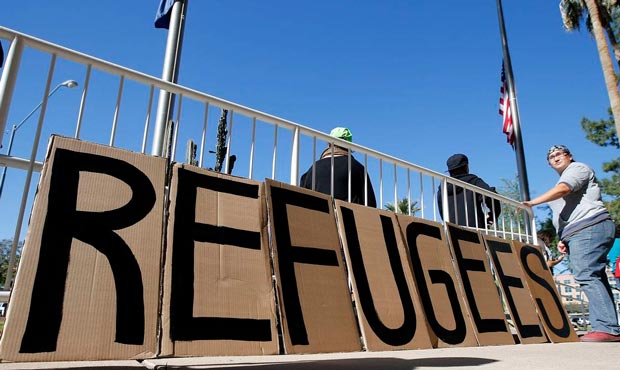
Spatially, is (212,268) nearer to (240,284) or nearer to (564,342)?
(240,284)

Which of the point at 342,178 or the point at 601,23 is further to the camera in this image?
the point at 601,23

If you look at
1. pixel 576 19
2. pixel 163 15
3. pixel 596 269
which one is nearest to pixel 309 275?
pixel 596 269

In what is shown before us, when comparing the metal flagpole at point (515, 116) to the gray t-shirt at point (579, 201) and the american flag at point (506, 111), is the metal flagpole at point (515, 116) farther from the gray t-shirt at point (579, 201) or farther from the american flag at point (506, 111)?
the gray t-shirt at point (579, 201)

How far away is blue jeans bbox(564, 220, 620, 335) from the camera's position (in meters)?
3.78

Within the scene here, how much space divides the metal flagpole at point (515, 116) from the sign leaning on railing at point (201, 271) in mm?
6872

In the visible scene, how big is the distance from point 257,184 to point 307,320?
0.76m

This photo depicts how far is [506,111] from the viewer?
10461 millimetres

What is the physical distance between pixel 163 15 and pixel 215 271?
613cm

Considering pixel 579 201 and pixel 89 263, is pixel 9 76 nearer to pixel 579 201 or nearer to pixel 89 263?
pixel 89 263

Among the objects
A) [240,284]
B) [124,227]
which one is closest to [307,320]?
[240,284]

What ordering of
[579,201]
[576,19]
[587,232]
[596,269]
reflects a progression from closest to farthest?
[596,269]
[587,232]
[579,201]
[576,19]

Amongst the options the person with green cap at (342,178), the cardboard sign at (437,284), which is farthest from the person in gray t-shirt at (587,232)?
the person with green cap at (342,178)

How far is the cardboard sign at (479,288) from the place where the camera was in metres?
3.25

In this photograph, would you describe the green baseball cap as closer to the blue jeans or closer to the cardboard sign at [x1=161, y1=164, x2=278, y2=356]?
the cardboard sign at [x1=161, y1=164, x2=278, y2=356]
